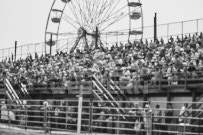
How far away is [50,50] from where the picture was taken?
41.5m

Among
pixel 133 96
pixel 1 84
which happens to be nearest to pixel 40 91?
pixel 1 84

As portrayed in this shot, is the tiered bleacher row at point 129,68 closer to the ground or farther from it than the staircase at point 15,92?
farther from it

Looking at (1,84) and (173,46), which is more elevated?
(173,46)

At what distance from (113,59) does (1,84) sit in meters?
8.48

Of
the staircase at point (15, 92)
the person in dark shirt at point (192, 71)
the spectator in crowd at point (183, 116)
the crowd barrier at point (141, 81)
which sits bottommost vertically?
the staircase at point (15, 92)

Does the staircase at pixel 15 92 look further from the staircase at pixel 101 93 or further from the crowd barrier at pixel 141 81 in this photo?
the staircase at pixel 101 93

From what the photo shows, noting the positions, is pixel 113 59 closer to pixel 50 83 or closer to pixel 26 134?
pixel 50 83

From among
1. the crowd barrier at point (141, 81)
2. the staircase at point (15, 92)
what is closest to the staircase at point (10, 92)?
the staircase at point (15, 92)

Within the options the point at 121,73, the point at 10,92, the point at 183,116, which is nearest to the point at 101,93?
the point at 121,73

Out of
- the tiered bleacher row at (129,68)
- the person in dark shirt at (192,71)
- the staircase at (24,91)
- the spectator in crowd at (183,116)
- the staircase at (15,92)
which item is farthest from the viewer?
the staircase at (24,91)

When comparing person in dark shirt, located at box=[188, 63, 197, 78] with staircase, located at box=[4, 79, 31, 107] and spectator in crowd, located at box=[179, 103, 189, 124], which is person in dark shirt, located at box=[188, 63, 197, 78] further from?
staircase, located at box=[4, 79, 31, 107]

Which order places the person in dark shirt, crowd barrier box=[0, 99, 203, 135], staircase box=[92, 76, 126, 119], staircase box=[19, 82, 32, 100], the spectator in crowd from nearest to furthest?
the spectator in crowd
crowd barrier box=[0, 99, 203, 135]
the person in dark shirt
staircase box=[92, 76, 126, 119]
staircase box=[19, 82, 32, 100]

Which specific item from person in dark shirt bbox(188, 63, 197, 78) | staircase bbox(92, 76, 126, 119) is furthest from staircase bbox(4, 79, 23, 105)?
person in dark shirt bbox(188, 63, 197, 78)

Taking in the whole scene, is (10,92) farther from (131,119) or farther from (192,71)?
(192,71)
